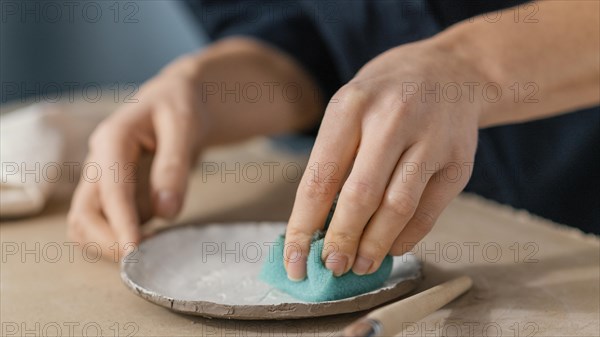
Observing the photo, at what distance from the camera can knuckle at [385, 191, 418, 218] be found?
53cm

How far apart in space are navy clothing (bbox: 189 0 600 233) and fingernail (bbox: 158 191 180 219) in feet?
1.03

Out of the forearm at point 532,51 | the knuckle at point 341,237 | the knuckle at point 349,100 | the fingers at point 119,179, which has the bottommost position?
the fingers at point 119,179

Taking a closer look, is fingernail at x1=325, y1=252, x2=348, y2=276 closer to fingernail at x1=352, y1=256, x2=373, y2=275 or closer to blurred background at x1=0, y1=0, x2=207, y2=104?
fingernail at x1=352, y1=256, x2=373, y2=275

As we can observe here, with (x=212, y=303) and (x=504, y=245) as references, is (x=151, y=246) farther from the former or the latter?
(x=504, y=245)

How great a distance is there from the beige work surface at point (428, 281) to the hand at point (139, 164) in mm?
35

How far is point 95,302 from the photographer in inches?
23.1

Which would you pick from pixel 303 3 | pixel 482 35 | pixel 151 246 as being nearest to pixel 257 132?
pixel 303 3

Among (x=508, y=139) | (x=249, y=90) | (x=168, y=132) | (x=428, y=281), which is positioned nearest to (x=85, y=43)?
(x=249, y=90)

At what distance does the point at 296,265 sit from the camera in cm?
55

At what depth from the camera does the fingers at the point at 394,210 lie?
53 centimetres

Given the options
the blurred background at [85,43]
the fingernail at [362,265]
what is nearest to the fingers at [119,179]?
the fingernail at [362,265]

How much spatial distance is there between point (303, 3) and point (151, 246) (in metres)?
0.45

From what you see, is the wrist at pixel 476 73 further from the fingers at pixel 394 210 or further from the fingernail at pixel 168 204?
the fingernail at pixel 168 204

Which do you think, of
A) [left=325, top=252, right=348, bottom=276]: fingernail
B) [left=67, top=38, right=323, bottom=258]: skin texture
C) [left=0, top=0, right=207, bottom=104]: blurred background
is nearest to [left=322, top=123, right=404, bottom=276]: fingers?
[left=325, top=252, right=348, bottom=276]: fingernail
